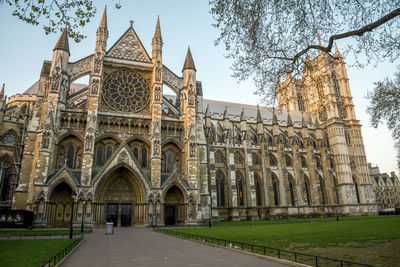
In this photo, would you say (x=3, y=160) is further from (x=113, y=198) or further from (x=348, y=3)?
(x=348, y=3)

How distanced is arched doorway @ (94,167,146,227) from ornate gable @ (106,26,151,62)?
13891mm

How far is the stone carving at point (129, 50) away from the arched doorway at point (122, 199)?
13.9 meters

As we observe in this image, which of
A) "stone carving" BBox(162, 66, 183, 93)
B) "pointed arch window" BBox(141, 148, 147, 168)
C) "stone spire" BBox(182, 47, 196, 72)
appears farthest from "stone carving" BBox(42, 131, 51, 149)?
"stone spire" BBox(182, 47, 196, 72)

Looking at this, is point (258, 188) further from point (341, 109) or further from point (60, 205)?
point (60, 205)

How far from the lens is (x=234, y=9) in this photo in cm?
1025

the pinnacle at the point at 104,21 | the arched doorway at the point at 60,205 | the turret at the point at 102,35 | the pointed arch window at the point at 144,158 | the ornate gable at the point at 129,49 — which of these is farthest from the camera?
the ornate gable at the point at 129,49

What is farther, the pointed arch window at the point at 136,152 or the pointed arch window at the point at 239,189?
the pointed arch window at the point at 239,189

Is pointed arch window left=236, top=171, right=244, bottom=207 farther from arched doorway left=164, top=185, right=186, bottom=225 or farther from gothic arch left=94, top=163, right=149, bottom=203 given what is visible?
gothic arch left=94, top=163, right=149, bottom=203

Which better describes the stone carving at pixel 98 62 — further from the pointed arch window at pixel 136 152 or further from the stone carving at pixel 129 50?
the pointed arch window at pixel 136 152

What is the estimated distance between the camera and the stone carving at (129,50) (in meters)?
32.3

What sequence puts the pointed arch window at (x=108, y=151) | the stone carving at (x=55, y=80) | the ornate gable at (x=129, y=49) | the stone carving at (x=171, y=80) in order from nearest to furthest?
the stone carving at (x=55, y=80)
the pointed arch window at (x=108, y=151)
the ornate gable at (x=129, y=49)
the stone carving at (x=171, y=80)

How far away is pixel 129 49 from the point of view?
108ft

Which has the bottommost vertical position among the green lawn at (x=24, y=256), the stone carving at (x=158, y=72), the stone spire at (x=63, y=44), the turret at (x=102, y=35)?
the green lawn at (x=24, y=256)

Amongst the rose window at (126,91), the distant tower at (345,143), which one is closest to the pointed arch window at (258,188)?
the distant tower at (345,143)
